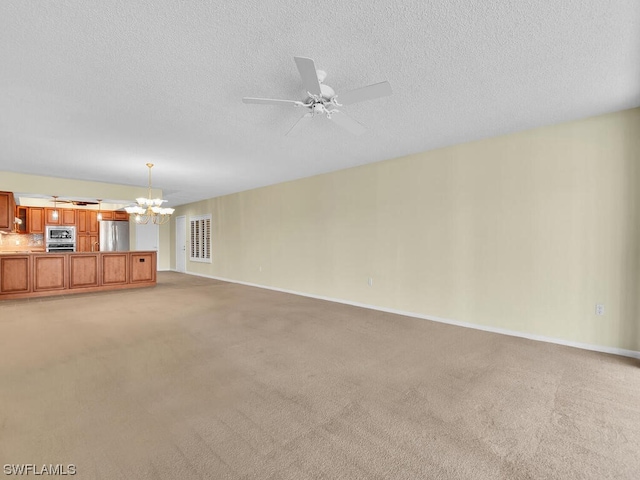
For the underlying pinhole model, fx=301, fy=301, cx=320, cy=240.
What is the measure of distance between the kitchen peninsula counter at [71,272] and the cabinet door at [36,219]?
2972 millimetres

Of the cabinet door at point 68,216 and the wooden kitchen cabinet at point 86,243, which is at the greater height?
the cabinet door at point 68,216

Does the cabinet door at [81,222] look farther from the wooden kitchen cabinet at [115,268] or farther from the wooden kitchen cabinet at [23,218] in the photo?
the wooden kitchen cabinet at [115,268]

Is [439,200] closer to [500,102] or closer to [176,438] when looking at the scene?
[500,102]

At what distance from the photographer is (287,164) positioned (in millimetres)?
5348

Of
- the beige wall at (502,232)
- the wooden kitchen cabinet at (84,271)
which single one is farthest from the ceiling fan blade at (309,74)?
the wooden kitchen cabinet at (84,271)

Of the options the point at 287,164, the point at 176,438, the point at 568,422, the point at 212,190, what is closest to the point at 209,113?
the point at 287,164

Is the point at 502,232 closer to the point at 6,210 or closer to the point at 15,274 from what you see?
the point at 15,274

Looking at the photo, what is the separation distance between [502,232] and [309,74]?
3.19 m

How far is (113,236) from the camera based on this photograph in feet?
30.8

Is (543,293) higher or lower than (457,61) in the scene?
lower

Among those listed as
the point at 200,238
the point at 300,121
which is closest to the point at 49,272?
the point at 200,238

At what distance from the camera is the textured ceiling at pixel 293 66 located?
180 cm

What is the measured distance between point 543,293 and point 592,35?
2679 mm

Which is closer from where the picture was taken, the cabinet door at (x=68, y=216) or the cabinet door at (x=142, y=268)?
the cabinet door at (x=142, y=268)
